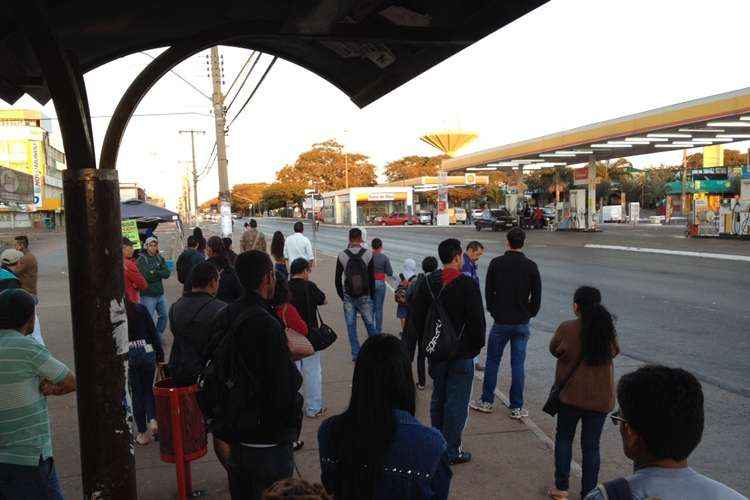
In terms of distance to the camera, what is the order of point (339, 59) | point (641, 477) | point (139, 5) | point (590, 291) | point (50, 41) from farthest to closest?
point (339, 59) → point (590, 291) → point (139, 5) → point (50, 41) → point (641, 477)

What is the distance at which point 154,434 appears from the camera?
5.47 meters

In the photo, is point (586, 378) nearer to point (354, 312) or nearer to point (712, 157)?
point (354, 312)

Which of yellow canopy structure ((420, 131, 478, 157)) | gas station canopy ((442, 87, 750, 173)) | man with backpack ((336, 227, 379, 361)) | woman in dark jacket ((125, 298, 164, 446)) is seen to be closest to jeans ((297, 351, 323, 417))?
woman in dark jacket ((125, 298, 164, 446))

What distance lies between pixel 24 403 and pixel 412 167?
107m

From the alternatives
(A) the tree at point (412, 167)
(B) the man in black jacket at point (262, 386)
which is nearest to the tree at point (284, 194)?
(A) the tree at point (412, 167)

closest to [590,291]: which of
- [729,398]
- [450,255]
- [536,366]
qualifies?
[450,255]

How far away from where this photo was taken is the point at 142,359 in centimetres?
507

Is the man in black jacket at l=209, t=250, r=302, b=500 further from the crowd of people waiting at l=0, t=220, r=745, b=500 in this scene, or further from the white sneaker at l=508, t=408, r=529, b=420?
the white sneaker at l=508, t=408, r=529, b=420

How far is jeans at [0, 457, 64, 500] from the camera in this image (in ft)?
9.89

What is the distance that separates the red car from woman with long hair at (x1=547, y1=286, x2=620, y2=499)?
190ft

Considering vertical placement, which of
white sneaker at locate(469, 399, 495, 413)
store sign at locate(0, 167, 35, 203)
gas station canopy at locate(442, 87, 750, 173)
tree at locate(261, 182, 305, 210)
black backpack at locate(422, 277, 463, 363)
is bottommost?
white sneaker at locate(469, 399, 495, 413)

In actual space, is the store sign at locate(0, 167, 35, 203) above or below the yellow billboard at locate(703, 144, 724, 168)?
below

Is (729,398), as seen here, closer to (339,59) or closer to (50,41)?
(339,59)

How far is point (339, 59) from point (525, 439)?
11.6 ft
